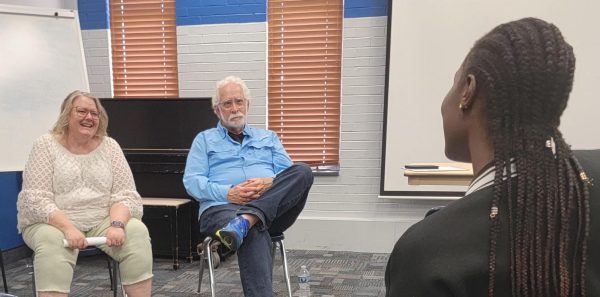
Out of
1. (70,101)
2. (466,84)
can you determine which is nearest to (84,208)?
(70,101)

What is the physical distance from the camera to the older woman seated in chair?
1.96 meters

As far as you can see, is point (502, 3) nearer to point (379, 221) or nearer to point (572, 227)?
point (379, 221)

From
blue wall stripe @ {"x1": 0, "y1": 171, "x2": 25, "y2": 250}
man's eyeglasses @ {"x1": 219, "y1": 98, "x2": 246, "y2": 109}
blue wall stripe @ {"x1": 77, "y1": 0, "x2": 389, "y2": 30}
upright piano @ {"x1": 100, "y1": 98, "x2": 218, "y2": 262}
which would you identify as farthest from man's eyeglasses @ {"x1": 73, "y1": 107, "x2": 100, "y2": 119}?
blue wall stripe @ {"x1": 77, "y1": 0, "x2": 389, "y2": 30}

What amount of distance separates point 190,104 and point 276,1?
1.04 meters

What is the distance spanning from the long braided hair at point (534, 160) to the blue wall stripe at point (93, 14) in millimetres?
3682

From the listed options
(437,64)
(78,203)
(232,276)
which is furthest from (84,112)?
(437,64)

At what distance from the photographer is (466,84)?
0.69 meters

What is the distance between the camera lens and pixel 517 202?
24.0 inches

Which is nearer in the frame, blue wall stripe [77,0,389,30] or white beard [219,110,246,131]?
white beard [219,110,246,131]

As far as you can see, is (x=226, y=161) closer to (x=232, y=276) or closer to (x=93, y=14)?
(x=232, y=276)

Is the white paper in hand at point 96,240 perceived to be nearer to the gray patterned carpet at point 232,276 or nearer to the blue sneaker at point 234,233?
the blue sneaker at point 234,233

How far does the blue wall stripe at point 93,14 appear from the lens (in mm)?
3715

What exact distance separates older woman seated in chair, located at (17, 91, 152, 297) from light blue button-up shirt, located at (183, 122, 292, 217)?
31 cm

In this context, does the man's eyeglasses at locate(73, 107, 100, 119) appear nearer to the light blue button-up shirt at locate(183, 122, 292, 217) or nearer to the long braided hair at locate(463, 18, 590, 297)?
the light blue button-up shirt at locate(183, 122, 292, 217)
